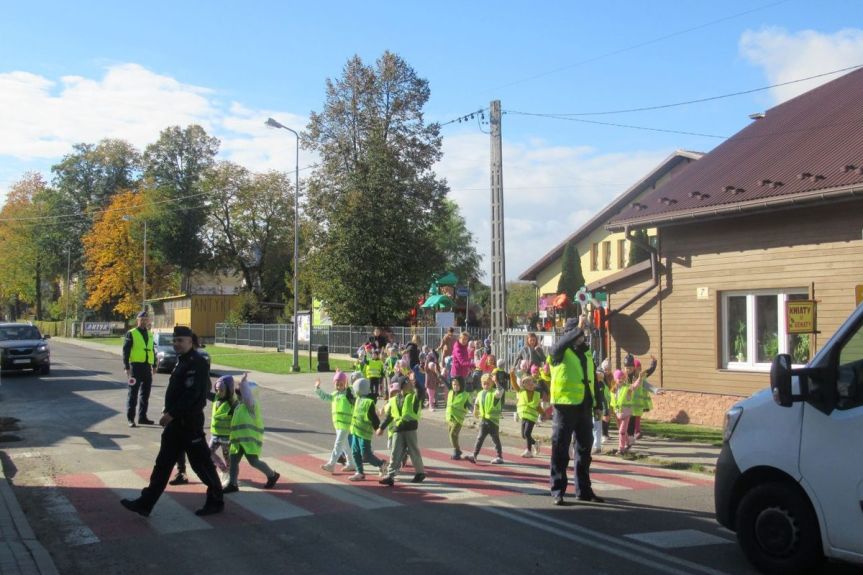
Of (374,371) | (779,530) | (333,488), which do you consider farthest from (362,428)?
(374,371)

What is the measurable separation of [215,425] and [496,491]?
3421 mm

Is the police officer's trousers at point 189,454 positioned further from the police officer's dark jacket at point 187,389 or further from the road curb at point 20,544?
the road curb at point 20,544

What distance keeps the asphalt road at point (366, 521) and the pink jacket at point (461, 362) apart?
5.20m

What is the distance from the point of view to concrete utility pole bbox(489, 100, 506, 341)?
65.1ft

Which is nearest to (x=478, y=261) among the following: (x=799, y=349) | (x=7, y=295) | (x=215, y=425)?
(x=7, y=295)

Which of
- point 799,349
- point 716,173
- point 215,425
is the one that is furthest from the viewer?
point 716,173

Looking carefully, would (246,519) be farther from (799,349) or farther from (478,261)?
(478,261)

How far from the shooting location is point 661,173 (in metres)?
36.9

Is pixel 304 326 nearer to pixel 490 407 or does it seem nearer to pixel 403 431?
pixel 490 407

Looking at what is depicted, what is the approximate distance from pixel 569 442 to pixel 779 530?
9.64 ft

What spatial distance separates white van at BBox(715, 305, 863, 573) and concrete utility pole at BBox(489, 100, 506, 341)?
45.1 ft

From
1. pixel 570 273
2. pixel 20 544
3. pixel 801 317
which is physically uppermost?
pixel 570 273

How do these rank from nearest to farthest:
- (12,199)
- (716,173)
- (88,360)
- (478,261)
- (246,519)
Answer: (246,519) < (716,173) < (88,360) < (478,261) < (12,199)

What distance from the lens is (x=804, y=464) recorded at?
5668 mm
